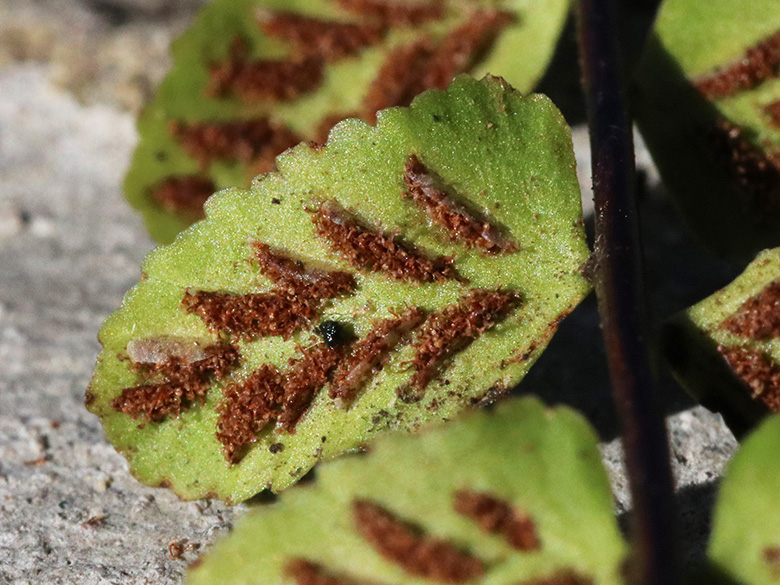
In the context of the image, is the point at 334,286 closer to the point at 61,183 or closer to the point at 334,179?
the point at 334,179

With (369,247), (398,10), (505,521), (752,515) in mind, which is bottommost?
(752,515)

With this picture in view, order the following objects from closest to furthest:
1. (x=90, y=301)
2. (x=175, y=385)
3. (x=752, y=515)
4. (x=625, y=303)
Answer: (x=752, y=515)
(x=625, y=303)
(x=175, y=385)
(x=90, y=301)

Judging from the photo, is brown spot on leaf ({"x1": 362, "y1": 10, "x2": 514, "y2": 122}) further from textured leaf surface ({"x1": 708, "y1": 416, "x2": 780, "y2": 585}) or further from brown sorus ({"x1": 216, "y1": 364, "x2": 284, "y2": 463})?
textured leaf surface ({"x1": 708, "y1": 416, "x2": 780, "y2": 585})

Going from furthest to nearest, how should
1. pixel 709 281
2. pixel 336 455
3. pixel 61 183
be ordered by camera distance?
pixel 61 183 → pixel 709 281 → pixel 336 455

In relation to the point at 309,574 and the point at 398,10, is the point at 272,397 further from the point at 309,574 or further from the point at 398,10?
the point at 398,10

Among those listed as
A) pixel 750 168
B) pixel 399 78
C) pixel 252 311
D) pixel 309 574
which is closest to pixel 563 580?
pixel 309 574

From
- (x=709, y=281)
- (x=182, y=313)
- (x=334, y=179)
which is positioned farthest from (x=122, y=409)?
(x=709, y=281)
